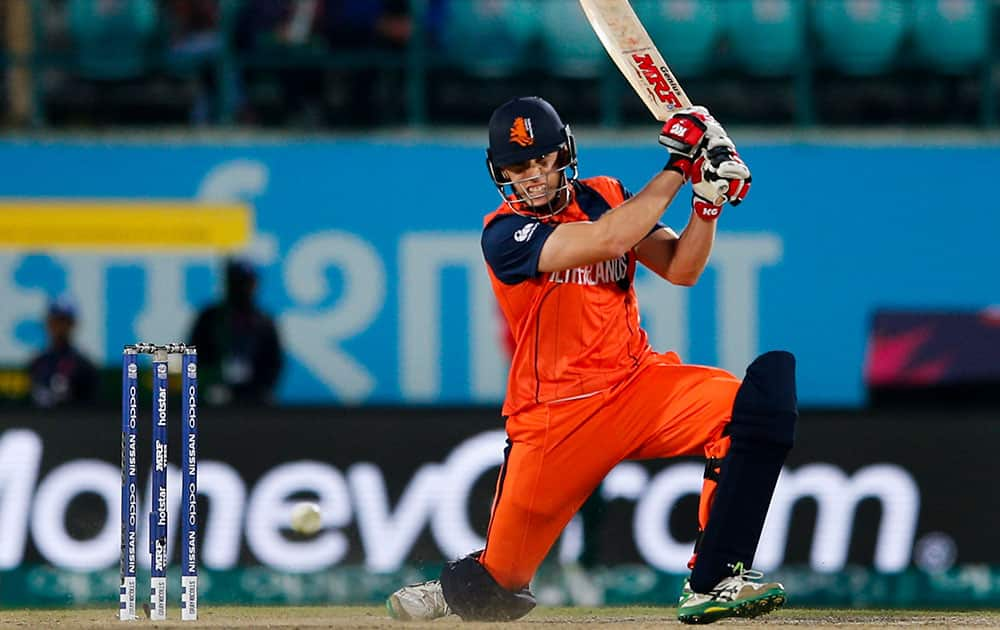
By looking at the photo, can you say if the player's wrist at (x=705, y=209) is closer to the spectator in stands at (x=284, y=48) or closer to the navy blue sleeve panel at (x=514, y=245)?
the navy blue sleeve panel at (x=514, y=245)

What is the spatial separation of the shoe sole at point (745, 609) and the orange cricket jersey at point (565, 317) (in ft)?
2.60

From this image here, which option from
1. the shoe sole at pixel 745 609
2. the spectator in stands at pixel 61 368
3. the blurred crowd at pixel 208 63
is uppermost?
the blurred crowd at pixel 208 63

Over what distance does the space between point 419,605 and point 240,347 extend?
17.2ft

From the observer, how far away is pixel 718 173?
5.68 meters

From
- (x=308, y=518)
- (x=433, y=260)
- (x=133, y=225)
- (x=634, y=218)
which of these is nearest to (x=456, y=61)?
(x=433, y=260)

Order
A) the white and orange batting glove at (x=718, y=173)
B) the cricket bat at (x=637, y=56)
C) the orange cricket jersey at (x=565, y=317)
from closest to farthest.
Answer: the white and orange batting glove at (x=718, y=173)
the orange cricket jersey at (x=565, y=317)
the cricket bat at (x=637, y=56)

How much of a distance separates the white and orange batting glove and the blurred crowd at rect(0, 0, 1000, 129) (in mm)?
6231

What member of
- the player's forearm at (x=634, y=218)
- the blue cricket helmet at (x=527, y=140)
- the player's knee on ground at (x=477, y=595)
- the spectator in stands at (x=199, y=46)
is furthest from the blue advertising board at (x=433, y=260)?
the player's forearm at (x=634, y=218)

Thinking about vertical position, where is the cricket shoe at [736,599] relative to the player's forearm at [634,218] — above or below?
below

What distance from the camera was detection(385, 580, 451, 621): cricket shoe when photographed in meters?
6.34

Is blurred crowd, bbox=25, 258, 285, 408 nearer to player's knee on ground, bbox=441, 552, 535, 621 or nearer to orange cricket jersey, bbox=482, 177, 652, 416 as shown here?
player's knee on ground, bbox=441, 552, 535, 621

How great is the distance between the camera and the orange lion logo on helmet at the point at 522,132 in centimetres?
588

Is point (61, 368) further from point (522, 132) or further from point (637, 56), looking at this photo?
point (522, 132)

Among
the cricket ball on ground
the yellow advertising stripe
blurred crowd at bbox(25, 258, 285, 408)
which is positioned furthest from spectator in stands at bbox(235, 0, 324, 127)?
the cricket ball on ground
